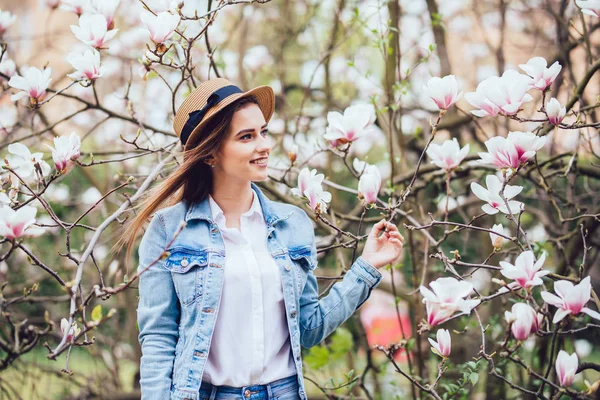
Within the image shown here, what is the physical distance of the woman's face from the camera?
184 cm

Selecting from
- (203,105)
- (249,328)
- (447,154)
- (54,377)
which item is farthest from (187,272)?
(54,377)

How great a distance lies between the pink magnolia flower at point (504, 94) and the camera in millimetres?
1621

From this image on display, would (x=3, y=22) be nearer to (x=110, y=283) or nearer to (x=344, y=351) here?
(x=110, y=283)

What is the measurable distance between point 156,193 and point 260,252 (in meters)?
0.36

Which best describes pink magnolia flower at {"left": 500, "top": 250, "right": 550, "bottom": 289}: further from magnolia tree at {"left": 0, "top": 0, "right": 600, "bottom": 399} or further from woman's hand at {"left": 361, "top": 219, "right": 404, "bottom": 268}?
woman's hand at {"left": 361, "top": 219, "right": 404, "bottom": 268}

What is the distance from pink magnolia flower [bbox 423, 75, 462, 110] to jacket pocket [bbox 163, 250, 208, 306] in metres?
0.78

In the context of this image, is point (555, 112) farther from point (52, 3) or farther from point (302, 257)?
point (52, 3)

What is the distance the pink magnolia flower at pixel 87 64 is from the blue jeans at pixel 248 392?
0.97 meters

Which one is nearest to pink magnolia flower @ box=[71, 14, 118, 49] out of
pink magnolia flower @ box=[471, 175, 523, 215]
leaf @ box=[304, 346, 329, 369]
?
pink magnolia flower @ box=[471, 175, 523, 215]

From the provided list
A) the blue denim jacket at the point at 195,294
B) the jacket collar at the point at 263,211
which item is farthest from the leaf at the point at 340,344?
the jacket collar at the point at 263,211

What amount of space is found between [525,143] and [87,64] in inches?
50.1

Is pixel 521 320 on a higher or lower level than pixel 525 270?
lower

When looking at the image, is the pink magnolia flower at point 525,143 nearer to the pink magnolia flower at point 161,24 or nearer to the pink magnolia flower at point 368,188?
the pink magnolia flower at point 368,188

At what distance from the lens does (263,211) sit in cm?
196
